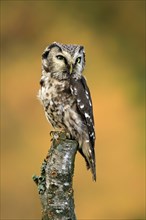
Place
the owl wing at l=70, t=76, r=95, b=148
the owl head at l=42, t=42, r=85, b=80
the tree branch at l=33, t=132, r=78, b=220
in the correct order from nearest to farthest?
the tree branch at l=33, t=132, r=78, b=220, the owl head at l=42, t=42, r=85, b=80, the owl wing at l=70, t=76, r=95, b=148

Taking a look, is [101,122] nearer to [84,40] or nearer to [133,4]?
[84,40]

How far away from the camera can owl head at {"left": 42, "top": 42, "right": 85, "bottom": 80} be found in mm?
3984

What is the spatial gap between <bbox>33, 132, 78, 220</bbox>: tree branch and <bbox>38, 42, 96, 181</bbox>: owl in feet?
3.34

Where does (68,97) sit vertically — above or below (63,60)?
below

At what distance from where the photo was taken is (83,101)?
412 centimetres

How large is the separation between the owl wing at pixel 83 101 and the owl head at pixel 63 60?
5 centimetres

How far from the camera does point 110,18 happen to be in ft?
38.4

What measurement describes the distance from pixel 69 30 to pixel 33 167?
2922 millimetres

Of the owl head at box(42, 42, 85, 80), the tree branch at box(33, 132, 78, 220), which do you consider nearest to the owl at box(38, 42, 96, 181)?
the owl head at box(42, 42, 85, 80)

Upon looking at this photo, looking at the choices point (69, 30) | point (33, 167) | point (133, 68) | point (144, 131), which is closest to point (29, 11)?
point (69, 30)

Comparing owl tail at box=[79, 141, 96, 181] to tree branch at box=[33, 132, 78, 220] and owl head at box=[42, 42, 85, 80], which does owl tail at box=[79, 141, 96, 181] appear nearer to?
owl head at box=[42, 42, 85, 80]

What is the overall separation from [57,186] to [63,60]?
1214 mm

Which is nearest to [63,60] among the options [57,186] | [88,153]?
[88,153]

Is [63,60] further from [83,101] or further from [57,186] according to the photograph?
[57,186]
